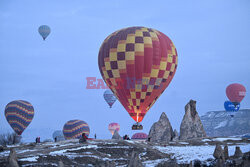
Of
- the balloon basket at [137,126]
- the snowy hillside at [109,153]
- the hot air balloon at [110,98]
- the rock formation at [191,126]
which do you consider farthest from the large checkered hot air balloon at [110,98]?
the snowy hillside at [109,153]

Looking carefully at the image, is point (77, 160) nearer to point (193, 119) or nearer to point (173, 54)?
point (173, 54)

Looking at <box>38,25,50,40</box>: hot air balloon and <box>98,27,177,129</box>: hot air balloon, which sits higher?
<box>38,25,50,40</box>: hot air balloon

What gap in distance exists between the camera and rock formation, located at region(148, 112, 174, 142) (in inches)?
2918

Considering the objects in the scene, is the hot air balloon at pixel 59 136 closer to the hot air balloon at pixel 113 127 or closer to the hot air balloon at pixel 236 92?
the hot air balloon at pixel 113 127

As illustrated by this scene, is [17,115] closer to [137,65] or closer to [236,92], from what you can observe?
[137,65]

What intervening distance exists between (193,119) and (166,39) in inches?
917

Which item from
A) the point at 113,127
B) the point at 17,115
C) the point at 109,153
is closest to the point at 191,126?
the point at 109,153

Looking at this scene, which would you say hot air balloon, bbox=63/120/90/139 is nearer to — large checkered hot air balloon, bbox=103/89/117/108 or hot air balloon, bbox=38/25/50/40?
large checkered hot air balloon, bbox=103/89/117/108

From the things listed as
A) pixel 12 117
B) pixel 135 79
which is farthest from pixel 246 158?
pixel 12 117

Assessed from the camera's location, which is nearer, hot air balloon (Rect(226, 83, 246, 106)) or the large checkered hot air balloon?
hot air balloon (Rect(226, 83, 246, 106))

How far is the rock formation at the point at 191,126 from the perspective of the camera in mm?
73312

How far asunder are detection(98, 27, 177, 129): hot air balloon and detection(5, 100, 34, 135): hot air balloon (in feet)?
106

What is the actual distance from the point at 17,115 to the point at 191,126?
3563 centimetres

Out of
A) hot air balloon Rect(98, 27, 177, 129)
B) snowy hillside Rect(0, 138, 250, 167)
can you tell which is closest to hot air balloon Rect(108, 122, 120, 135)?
hot air balloon Rect(98, 27, 177, 129)
